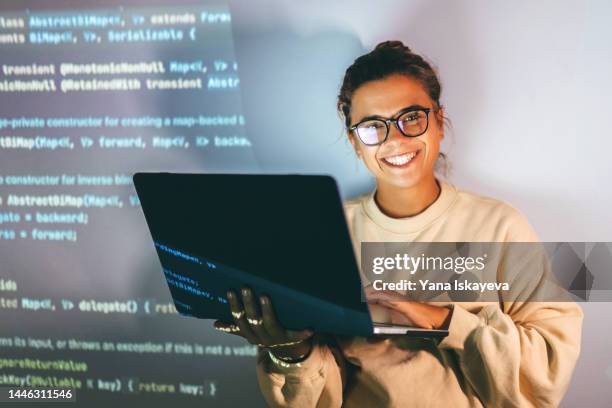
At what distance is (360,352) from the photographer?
1475 mm

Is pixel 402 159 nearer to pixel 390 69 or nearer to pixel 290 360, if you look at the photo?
pixel 390 69

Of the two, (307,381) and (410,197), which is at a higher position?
(410,197)

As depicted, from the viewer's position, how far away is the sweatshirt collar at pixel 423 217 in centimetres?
150

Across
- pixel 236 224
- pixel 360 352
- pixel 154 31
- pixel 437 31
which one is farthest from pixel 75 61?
pixel 360 352

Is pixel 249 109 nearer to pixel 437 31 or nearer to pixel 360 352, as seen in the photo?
pixel 437 31

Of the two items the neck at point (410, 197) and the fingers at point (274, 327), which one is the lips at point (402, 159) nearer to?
the neck at point (410, 197)

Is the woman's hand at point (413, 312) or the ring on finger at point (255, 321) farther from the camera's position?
the woman's hand at point (413, 312)

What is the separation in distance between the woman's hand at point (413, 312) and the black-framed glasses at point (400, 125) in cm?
36

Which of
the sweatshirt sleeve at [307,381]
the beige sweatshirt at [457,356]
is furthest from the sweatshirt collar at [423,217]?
the sweatshirt sleeve at [307,381]

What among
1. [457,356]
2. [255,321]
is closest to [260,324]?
[255,321]

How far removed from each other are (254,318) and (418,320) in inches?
14.8

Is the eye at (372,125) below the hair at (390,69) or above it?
below

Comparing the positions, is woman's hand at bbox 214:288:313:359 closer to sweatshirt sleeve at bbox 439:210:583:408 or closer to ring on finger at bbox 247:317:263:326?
ring on finger at bbox 247:317:263:326

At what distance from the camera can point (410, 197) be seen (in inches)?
59.5
